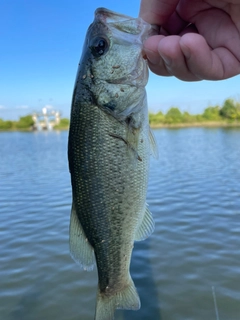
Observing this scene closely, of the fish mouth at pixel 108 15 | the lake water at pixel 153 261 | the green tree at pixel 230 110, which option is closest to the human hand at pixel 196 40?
the fish mouth at pixel 108 15

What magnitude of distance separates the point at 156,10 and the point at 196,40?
0.64 m

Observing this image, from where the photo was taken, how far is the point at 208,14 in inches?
96.8

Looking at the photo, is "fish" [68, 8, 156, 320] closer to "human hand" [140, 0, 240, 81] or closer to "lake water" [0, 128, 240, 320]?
"human hand" [140, 0, 240, 81]

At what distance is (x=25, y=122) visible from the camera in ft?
369

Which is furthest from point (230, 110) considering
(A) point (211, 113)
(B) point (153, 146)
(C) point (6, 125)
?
(B) point (153, 146)

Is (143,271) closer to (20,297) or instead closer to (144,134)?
(20,297)

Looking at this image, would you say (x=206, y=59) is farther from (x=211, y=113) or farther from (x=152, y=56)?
(x=211, y=113)

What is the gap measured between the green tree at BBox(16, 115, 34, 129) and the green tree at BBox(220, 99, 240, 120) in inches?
2474

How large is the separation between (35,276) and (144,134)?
15.9ft

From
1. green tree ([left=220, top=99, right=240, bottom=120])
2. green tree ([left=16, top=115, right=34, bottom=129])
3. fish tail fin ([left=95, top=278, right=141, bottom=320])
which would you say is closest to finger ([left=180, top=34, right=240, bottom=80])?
fish tail fin ([left=95, top=278, right=141, bottom=320])

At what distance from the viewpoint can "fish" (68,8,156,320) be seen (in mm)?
2391

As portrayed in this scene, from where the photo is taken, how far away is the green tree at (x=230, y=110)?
8039 cm

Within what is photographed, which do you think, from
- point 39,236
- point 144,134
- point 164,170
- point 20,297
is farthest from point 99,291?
point 164,170

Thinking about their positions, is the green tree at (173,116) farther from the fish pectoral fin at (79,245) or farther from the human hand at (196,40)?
the fish pectoral fin at (79,245)
